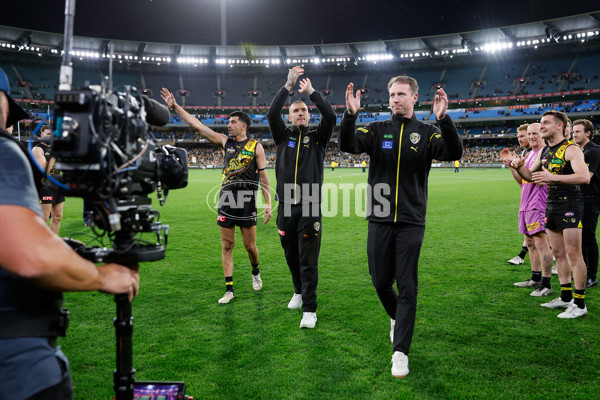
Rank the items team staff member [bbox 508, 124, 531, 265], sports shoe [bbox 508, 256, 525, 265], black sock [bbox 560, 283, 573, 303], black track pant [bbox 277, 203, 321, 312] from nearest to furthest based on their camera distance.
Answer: black track pant [bbox 277, 203, 321, 312], black sock [bbox 560, 283, 573, 303], team staff member [bbox 508, 124, 531, 265], sports shoe [bbox 508, 256, 525, 265]

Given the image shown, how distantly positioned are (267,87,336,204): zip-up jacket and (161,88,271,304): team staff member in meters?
0.62

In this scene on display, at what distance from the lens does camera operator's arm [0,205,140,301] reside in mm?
1303

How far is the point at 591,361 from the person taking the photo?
12.3 feet

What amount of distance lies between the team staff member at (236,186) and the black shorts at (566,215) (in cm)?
406

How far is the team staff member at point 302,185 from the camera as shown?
478 centimetres

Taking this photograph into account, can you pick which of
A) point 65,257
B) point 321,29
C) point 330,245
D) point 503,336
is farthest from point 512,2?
point 65,257

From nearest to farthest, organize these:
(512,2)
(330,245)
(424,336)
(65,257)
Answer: (65,257), (424,336), (330,245), (512,2)

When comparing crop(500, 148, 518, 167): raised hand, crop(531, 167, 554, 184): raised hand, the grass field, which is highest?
crop(500, 148, 518, 167): raised hand

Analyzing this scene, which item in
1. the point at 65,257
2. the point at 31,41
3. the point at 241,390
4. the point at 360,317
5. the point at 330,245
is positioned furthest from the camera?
the point at 31,41

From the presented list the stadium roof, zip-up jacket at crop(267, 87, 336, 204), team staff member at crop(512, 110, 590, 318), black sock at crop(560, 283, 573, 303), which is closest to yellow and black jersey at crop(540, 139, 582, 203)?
team staff member at crop(512, 110, 590, 318)

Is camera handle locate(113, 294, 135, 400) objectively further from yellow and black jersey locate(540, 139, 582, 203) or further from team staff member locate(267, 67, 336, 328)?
yellow and black jersey locate(540, 139, 582, 203)

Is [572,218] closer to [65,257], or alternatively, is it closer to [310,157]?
[310,157]

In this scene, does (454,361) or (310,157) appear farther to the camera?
(310,157)

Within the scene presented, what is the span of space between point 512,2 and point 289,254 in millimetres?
54923
